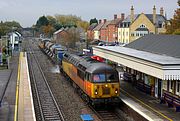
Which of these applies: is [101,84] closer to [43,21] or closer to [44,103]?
[44,103]

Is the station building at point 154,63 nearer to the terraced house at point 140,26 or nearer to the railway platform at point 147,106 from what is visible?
the railway platform at point 147,106

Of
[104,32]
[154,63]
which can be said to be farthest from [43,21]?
[154,63]

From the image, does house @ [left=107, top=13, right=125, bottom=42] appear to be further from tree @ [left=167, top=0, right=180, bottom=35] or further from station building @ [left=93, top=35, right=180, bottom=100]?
station building @ [left=93, top=35, right=180, bottom=100]

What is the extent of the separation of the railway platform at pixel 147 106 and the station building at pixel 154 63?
31.0 inches

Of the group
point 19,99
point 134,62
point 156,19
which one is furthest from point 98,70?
point 156,19

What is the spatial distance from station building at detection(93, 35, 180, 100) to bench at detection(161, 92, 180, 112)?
0.10 meters

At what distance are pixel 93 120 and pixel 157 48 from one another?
9.71 meters

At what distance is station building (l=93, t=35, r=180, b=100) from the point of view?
18375 millimetres

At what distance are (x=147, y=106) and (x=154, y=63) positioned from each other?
129 inches

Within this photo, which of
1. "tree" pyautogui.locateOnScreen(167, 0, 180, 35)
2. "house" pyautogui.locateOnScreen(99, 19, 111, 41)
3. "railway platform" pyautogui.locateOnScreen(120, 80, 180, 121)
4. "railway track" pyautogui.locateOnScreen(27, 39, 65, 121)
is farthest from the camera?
"house" pyautogui.locateOnScreen(99, 19, 111, 41)

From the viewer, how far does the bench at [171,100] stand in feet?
64.9

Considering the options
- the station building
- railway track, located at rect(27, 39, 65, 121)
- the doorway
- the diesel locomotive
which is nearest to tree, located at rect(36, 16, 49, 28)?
railway track, located at rect(27, 39, 65, 121)

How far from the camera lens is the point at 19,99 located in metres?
24.0

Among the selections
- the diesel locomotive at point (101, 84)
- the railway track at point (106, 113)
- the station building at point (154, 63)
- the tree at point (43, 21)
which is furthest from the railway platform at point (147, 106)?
the tree at point (43, 21)
